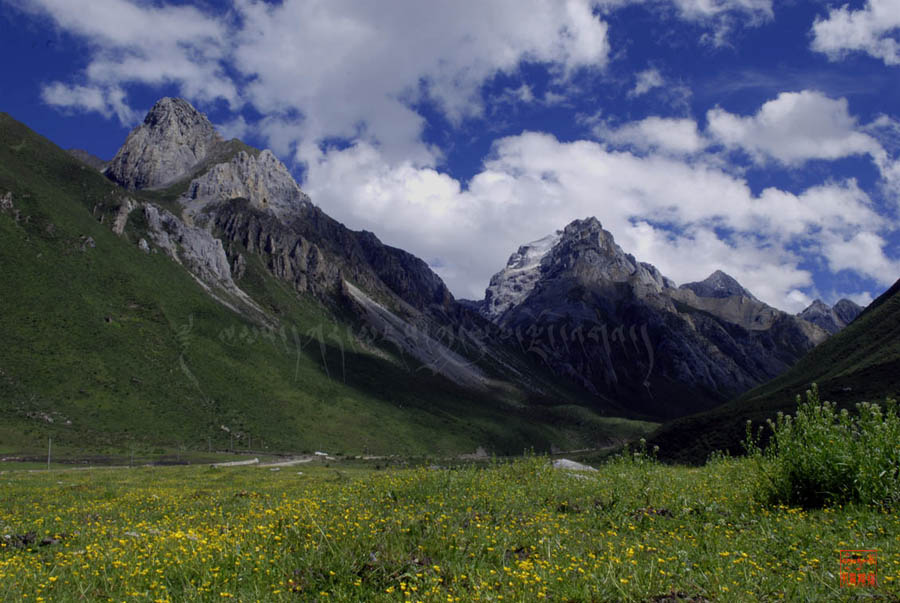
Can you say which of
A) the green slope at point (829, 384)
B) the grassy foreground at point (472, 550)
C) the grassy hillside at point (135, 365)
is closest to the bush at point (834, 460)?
the grassy foreground at point (472, 550)

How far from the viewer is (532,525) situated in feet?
35.1

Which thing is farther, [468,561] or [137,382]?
[137,382]

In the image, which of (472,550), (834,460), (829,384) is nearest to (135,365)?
(829,384)

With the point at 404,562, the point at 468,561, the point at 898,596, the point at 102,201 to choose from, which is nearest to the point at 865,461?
the point at 898,596

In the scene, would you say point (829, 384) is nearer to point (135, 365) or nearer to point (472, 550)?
point (472, 550)

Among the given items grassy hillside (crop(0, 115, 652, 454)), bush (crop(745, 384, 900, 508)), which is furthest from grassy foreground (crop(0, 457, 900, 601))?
grassy hillside (crop(0, 115, 652, 454))

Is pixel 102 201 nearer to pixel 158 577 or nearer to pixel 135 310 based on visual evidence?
pixel 135 310

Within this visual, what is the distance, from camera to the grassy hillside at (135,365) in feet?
350

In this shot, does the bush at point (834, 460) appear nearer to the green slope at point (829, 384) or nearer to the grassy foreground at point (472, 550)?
the grassy foreground at point (472, 550)

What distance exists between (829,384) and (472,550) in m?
97.2

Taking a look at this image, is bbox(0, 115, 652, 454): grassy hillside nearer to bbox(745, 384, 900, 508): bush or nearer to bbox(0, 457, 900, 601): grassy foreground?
bbox(0, 457, 900, 601): grassy foreground

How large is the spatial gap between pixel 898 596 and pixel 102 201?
9015 inches

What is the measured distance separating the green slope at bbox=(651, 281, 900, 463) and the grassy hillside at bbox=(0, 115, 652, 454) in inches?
3086

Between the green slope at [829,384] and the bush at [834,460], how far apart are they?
7294cm
